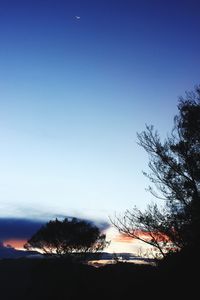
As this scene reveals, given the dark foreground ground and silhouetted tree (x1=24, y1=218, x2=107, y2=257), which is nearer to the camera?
the dark foreground ground

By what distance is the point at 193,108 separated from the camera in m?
16.4

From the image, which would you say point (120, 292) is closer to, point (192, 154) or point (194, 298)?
point (194, 298)

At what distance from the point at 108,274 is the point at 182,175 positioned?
7413 millimetres

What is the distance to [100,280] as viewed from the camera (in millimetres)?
17719

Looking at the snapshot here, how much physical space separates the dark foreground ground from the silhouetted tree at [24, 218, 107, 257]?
12.3 meters

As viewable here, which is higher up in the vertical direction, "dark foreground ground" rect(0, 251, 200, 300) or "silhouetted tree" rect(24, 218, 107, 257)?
"silhouetted tree" rect(24, 218, 107, 257)

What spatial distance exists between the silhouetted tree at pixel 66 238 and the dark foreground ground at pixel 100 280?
12.3 m

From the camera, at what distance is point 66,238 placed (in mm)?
46438

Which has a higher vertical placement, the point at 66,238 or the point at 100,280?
the point at 66,238

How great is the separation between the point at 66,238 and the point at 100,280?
97.3 feet

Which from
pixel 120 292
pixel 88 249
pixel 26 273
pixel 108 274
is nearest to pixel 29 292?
pixel 26 273

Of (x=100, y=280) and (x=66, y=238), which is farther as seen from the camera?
(x=66, y=238)

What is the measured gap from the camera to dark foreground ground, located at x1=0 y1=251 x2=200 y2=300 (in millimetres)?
11242

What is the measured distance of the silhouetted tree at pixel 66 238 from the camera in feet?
153
